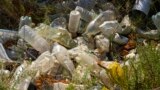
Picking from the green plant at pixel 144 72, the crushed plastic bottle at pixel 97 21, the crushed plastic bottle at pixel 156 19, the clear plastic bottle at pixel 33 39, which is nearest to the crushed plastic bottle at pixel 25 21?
the clear plastic bottle at pixel 33 39

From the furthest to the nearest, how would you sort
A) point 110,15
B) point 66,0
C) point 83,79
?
point 66,0 < point 110,15 < point 83,79

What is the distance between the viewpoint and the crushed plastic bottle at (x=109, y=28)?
3573 mm

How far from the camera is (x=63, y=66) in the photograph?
3.29 meters

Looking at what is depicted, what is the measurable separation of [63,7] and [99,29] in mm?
452

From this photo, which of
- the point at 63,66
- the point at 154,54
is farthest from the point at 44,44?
the point at 154,54

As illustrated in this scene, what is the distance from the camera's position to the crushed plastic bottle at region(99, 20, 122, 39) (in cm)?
357

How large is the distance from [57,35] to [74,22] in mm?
197

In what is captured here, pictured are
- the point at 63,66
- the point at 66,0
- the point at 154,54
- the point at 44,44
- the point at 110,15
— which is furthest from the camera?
the point at 66,0

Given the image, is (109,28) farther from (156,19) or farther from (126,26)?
(156,19)

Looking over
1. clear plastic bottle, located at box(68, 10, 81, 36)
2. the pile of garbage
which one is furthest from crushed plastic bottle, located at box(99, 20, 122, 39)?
clear plastic bottle, located at box(68, 10, 81, 36)

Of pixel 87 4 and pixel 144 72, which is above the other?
pixel 87 4

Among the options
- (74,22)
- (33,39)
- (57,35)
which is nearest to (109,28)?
(74,22)

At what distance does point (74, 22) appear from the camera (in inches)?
145

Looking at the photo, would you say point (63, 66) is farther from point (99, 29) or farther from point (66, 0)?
point (66, 0)
